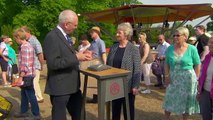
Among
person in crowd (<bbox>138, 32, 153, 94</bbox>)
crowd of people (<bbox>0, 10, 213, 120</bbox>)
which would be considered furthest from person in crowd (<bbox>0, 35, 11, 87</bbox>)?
person in crowd (<bbox>138, 32, 153, 94</bbox>)

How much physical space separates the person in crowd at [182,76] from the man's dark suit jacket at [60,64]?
1.83 m

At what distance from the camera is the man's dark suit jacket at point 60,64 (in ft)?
13.1

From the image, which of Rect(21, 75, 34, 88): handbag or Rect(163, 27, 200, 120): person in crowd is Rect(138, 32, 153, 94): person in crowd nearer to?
Rect(163, 27, 200, 120): person in crowd

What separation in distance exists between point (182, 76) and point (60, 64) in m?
2.24

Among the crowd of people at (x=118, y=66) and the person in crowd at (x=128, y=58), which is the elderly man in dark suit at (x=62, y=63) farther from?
the person in crowd at (x=128, y=58)

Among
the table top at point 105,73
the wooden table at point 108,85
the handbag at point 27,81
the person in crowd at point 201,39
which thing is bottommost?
the handbag at point 27,81

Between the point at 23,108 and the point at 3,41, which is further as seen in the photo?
the point at 3,41

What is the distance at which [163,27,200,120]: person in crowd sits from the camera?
5.30 metres

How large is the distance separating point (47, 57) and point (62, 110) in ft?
2.29

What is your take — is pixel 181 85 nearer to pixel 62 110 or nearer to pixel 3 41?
pixel 62 110

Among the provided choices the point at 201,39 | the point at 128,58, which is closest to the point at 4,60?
the point at 201,39

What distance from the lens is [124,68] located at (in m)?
4.90

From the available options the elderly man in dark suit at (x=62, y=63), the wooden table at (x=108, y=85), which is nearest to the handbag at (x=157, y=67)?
the wooden table at (x=108, y=85)

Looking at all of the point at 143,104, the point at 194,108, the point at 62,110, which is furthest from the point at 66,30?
the point at 143,104
